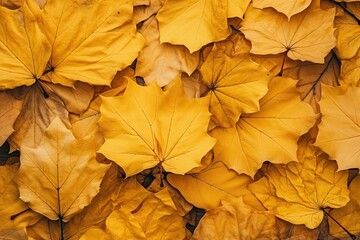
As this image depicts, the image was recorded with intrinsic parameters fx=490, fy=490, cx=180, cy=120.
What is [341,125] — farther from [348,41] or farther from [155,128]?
[155,128]

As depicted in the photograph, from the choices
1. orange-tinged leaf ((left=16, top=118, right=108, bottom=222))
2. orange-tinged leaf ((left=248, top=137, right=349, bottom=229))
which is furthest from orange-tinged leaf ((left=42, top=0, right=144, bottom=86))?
orange-tinged leaf ((left=248, top=137, right=349, bottom=229))

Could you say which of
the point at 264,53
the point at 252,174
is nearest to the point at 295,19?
the point at 264,53

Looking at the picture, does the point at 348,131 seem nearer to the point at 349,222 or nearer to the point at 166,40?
the point at 349,222

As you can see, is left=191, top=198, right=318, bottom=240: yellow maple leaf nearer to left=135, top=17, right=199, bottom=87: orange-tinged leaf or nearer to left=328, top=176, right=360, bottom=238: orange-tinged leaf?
left=328, top=176, right=360, bottom=238: orange-tinged leaf

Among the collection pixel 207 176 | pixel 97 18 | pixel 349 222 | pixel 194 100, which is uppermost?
pixel 97 18

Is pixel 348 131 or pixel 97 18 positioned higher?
pixel 97 18

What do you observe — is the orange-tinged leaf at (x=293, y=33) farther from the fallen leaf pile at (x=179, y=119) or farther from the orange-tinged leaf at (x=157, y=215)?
the orange-tinged leaf at (x=157, y=215)
